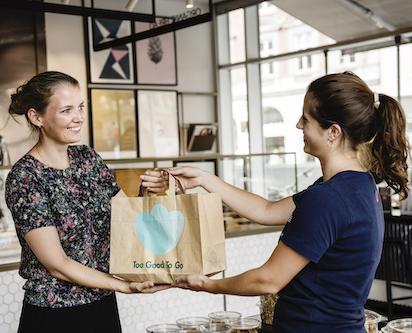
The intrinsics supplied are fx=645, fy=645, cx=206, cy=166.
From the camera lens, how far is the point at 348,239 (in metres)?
1.57

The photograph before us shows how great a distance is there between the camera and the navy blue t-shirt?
1542 millimetres

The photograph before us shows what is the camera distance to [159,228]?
6.29 ft

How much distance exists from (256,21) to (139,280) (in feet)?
23.0

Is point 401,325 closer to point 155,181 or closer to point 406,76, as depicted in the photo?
point 155,181

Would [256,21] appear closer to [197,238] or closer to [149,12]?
[149,12]

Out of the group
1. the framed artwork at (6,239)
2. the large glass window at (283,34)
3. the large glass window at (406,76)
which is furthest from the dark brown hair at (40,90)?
the large glass window at (283,34)

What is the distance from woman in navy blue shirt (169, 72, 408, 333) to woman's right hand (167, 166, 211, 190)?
57 cm

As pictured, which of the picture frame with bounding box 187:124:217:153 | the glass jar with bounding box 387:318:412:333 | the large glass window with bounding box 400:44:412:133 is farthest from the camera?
the picture frame with bounding box 187:124:217:153

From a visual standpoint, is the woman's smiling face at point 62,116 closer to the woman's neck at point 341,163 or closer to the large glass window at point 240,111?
the woman's neck at point 341,163

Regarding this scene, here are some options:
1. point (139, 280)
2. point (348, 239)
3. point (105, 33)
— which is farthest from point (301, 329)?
point (105, 33)

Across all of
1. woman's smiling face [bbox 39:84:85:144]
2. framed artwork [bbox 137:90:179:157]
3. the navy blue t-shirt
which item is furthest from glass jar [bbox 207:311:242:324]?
framed artwork [bbox 137:90:179:157]

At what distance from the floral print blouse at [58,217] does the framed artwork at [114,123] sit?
18.2 ft

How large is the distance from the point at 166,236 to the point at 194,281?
0.52ft

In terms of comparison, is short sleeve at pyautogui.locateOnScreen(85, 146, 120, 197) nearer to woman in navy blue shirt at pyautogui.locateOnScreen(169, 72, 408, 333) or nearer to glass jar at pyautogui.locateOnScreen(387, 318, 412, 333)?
woman in navy blue shirt at pyautogui.locateOnScreen(169, 72, 408, 333)
